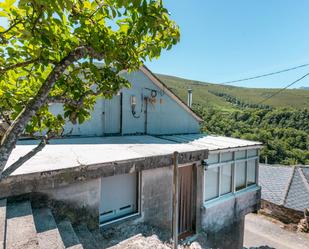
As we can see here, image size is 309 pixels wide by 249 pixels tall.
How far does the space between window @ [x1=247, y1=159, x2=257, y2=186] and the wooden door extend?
4.38 m

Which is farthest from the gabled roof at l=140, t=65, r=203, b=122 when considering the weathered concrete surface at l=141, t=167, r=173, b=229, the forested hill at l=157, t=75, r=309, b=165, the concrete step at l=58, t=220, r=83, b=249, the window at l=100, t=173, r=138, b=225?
the forested hill at l=157, t=75, r=309, b=165

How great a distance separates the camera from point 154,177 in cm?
612

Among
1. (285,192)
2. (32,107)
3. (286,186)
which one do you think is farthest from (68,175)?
(286,186)

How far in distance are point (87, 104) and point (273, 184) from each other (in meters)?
27.5

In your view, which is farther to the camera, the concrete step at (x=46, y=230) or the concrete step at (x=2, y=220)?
the concrete step at (x=46, y=230)

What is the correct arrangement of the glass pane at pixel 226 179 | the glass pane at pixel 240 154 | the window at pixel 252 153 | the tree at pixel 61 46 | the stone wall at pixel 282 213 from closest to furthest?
the tree at pixel 61 46
the glass pane at pixel 226 179
the glass pane at pixel 240 154
the window at pixel 252 153
the stone wall at pixel 282 213

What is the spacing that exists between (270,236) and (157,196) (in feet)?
53.3

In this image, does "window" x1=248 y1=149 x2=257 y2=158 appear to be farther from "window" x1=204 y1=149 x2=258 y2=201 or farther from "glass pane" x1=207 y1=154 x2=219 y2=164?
"glass pane" x1=207 y1=154 x2=219 y2=164

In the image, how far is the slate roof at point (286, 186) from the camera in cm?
2112

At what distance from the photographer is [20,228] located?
9.98 feet

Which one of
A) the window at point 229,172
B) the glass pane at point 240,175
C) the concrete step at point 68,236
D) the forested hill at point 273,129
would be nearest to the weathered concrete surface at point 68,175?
the concrete step at point 68,236

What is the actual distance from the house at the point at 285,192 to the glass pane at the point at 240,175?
14.2 meters

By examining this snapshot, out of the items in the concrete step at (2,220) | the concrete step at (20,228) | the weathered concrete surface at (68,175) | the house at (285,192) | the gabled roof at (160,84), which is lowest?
the house at (285,192)

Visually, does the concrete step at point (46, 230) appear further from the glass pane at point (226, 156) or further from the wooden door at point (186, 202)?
the glass pane at point (226, 156)
